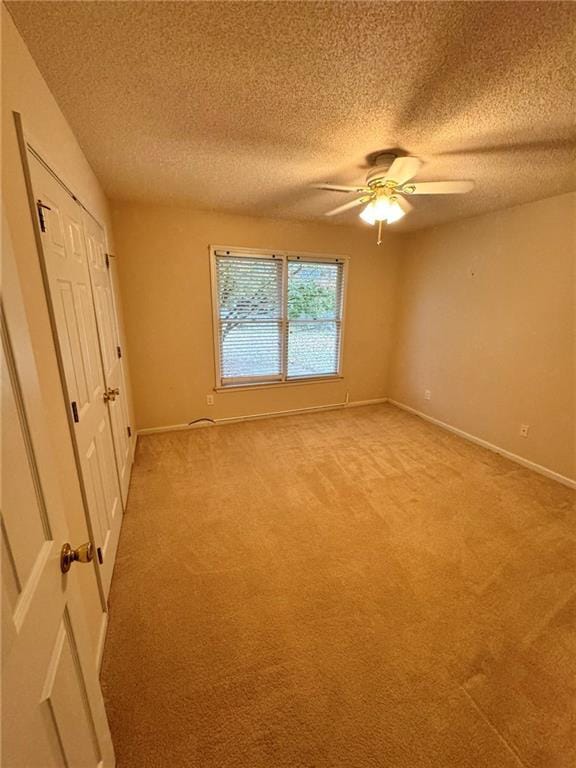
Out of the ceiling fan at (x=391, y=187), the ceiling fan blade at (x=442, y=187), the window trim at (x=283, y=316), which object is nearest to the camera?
the ceiling fan at (x=391, y=187)

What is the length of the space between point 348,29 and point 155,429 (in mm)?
3397

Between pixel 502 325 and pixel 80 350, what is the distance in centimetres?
340

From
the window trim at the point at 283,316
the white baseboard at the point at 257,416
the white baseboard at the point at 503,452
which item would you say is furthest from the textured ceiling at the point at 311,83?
the white baseboard at the point at 257,416

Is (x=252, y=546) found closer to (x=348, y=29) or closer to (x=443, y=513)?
(x=443, y=513)

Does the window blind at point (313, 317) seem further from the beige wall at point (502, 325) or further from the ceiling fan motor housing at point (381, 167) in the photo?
the ceiling fan motor housing at point (381, 167)

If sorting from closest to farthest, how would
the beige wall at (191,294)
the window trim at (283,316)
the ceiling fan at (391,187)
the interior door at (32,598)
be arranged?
1. the interior door at (32,598)
2. the ceiling fan at (391,187)
3. the beige wall at (191,294)
4. the window trim at (283,316)

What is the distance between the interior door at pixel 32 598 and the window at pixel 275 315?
2.84 meters

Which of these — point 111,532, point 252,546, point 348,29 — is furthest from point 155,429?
point 348,29

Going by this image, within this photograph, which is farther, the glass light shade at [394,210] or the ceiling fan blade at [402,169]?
the glass light shade at [394,210]

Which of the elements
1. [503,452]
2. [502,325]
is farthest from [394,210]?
[503,452]

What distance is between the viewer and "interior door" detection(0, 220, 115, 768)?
1.67 ft

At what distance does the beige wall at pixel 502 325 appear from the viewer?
100 inches

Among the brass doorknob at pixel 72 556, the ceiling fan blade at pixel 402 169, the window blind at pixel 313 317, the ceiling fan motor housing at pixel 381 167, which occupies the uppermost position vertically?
the ceiling fan motor housing at pixel 381 167

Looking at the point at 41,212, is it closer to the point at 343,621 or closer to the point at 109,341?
the point at 109,341
